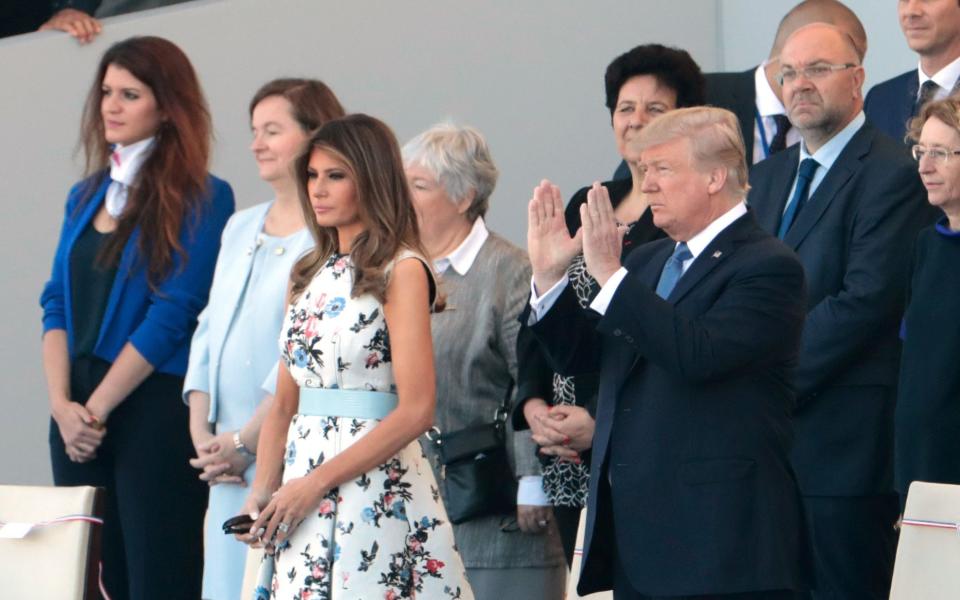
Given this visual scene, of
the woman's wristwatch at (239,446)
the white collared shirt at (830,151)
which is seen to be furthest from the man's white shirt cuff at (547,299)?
the woman's wristwatch at (239,446)

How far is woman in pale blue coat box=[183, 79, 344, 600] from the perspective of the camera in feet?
13.6

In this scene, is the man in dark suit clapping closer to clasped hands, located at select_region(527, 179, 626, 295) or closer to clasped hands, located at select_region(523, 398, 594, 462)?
clasped hands, located at select_region(527, 179, 626, 295)

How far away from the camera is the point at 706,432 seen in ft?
9.95

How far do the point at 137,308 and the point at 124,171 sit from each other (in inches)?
15.4

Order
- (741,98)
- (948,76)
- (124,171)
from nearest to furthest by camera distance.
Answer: (948,76) → (124,171) → (741,98)

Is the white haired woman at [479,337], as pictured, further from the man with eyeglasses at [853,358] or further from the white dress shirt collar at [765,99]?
the white dress shirt collar at [765,99]

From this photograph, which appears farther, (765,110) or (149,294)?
(765,110)

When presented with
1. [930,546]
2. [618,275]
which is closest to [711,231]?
[618,275]

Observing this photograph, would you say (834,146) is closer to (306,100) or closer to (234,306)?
(306,100)

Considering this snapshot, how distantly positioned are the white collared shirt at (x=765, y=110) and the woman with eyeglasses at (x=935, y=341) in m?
1.30

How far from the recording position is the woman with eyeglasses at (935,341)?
3.50 metres

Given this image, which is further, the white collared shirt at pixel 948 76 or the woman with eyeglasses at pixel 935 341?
the white collared shirt at pixel 948 76

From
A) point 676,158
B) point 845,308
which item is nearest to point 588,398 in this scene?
point 845,308

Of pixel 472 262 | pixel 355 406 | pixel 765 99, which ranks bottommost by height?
pixel 355 406
